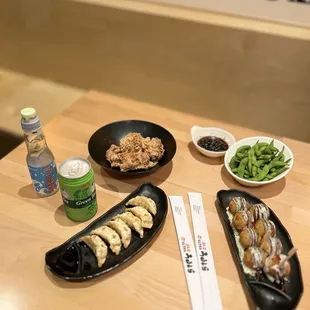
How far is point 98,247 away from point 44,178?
0.84ft

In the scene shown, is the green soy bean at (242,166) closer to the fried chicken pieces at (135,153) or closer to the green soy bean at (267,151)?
the green soy bean at (267,151)

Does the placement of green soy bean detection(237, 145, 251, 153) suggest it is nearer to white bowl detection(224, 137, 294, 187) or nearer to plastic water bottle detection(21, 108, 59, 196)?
white bowl detection(224, 137, 294, 187)

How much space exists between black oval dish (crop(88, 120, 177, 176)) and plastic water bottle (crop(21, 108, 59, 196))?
0.50ft

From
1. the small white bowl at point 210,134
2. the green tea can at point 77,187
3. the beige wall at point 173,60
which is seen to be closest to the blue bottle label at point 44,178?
the green tea can at point 77,187

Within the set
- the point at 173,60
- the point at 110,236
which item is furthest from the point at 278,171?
the point at 173,60

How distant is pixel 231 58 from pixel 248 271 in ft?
3.16

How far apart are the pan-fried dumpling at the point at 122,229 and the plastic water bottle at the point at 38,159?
21cm

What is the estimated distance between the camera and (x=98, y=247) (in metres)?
0.94

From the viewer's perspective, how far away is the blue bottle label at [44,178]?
41.9 inches

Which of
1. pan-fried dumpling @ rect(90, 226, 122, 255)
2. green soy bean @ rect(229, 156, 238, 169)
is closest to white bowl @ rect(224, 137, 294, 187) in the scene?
green soy bean @ rect(229, 156, 238, 169)

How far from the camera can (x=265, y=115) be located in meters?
1.69

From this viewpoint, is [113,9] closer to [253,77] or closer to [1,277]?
[253,77]

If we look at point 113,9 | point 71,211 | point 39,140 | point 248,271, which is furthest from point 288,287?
point 113,9

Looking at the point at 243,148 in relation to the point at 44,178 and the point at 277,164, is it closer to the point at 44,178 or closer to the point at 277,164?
the point at 277,164
